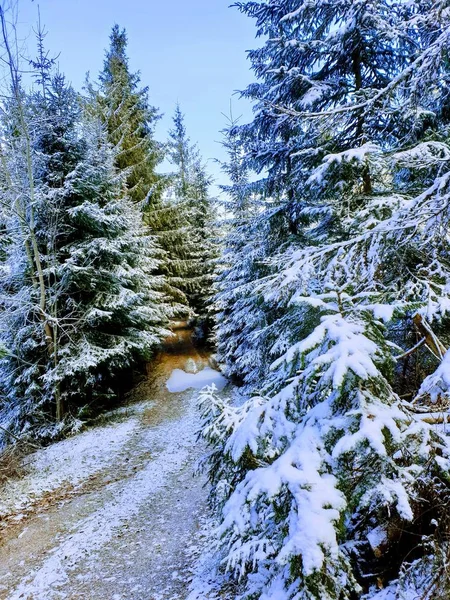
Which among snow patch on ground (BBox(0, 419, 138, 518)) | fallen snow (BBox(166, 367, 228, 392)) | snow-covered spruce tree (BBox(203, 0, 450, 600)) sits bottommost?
fallen snow (BBox(166, 367, 228, 392))

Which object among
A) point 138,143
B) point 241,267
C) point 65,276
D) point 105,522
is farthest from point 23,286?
point 138,143

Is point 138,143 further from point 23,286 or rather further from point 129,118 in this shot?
point 23,286

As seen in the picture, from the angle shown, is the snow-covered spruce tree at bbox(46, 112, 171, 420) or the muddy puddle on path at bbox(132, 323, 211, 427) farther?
the muddy puddle on path at bbox(132, 323, 211, 427)

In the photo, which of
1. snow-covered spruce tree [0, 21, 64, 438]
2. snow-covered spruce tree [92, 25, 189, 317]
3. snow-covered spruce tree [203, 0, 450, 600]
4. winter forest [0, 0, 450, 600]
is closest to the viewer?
snow-covered spruce tree [203, 0, 450, 600]

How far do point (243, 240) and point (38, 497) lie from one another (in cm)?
903

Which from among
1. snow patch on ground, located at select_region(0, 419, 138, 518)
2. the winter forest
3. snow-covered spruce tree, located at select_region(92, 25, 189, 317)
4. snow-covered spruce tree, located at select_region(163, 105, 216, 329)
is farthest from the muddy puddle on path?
snow-covered spruce tree, located at select_region(92, 25, 189, 317)

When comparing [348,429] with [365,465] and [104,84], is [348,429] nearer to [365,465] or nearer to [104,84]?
[365,465]

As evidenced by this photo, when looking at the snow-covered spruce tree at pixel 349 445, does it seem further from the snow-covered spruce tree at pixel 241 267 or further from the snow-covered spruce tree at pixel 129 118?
the snow-covered spruce tree at pixel 129 118

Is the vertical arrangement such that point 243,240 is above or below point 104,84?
below

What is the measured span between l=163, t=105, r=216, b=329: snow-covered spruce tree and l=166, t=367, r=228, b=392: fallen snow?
3.33 m

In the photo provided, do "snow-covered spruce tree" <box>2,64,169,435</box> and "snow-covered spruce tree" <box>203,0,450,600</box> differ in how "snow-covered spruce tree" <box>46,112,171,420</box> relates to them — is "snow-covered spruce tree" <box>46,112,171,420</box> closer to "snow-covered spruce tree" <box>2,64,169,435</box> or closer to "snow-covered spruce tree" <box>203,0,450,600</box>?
"snow-covered spruce tree" <box>2,64,169,435</box>

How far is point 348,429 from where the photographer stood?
5.45 feet

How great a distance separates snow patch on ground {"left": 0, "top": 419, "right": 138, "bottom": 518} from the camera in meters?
6.68

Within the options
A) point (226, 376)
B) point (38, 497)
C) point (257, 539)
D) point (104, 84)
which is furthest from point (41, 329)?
point (104, 84)
